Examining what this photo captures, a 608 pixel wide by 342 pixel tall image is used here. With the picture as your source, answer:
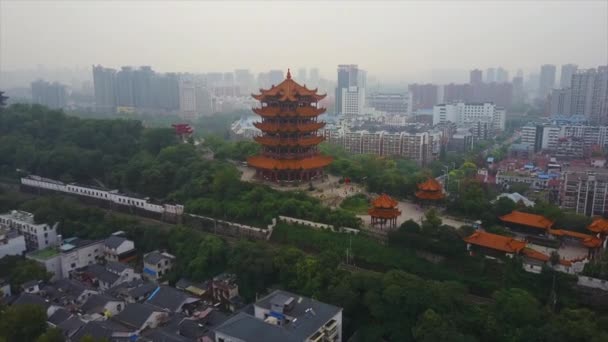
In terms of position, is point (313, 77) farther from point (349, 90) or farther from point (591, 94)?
point (591, 94)

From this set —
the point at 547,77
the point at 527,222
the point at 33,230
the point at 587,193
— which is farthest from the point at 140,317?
the point at 547,77

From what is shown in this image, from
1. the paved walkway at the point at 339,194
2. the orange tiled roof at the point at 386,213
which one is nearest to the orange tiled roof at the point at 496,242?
the paved walkway at the point at 339,194

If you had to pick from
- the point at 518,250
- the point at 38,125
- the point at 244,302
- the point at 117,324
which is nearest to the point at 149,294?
the point at 117,324

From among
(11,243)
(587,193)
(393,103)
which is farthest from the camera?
(393,103)

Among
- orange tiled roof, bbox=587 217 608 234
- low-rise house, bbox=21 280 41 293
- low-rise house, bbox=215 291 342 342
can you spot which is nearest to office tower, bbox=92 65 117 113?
low-rise house, bbox=21 280 41 293

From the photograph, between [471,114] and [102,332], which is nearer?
[102,332]
